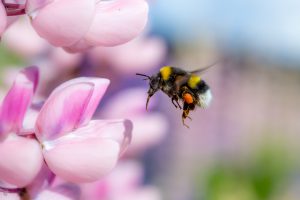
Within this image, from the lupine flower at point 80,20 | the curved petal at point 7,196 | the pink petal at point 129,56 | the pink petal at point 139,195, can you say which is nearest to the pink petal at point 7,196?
the curved petal at point 7,196

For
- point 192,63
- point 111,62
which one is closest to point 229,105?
point 192,63

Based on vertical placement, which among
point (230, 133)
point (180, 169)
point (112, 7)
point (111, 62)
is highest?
point (112, 7)

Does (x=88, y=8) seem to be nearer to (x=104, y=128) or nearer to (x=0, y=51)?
(x=104, y=128)

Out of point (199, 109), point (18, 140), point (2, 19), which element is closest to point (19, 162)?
point (18, 140)

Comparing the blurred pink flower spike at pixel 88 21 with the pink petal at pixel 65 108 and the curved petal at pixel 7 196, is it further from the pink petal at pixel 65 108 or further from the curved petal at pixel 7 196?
the curved petal at pixel 7 196

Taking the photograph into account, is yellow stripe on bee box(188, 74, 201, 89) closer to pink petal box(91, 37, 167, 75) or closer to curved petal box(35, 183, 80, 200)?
curved petal box(35, 183, 80, 200)

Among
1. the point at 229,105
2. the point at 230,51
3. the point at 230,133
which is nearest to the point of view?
the point at 230,133
